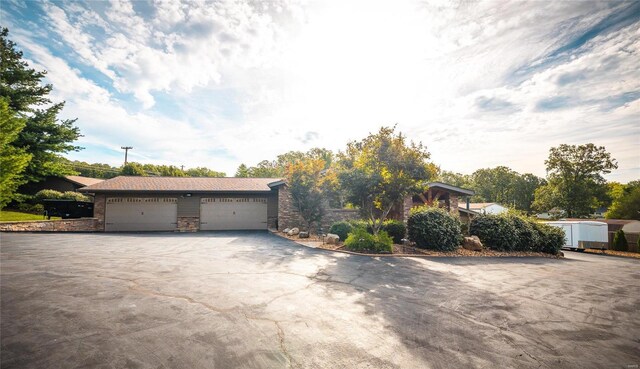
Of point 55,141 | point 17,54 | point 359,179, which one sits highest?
point 17,54

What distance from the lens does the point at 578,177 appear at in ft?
105

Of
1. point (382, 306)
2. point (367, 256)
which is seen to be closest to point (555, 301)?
point (382, 306)

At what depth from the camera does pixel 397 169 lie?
11133 millimetres

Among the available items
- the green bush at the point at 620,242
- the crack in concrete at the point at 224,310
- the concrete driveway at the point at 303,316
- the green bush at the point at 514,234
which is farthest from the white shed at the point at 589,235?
the crack in concrete at the point at 224,310

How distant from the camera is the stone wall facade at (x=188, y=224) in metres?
18.1

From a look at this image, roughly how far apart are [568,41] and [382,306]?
463 inches

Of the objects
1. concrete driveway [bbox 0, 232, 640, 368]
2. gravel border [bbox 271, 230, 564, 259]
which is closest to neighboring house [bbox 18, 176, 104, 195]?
concrete driveway [bbox 0, 232, 640, 368]

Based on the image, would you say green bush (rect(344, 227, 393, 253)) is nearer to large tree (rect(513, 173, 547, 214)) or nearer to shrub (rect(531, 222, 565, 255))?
shrub (rect(531, 222, 565, 255))

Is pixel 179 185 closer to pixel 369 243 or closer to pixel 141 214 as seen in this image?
pixel 141 214

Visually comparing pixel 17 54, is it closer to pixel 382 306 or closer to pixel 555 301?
pixel 382 306

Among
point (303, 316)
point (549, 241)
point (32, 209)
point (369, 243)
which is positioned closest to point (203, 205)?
point (369, 243)

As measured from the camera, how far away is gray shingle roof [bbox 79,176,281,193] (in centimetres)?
1712

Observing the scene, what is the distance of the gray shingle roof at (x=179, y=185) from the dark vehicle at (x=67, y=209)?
5.96 feet

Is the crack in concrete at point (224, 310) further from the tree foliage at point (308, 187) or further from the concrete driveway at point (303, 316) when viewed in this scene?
the tree foliage at point (308, 187)
